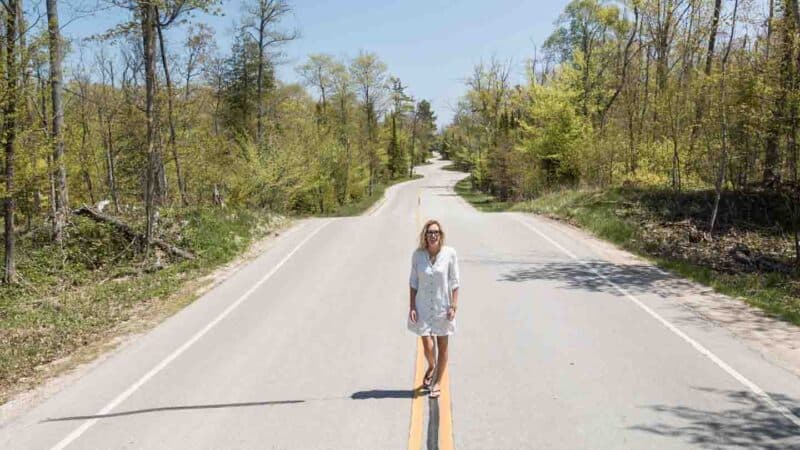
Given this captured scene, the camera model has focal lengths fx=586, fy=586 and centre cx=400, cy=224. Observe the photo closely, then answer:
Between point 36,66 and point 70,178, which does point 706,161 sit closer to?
point 36,66

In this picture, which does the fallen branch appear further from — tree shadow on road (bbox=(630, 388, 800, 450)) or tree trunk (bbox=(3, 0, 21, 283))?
tree shadow on road (bbox=(630, 388, 800, 450))

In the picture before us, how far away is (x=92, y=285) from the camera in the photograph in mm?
13812

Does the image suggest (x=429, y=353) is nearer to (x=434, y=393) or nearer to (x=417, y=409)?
(x=434, y=393)

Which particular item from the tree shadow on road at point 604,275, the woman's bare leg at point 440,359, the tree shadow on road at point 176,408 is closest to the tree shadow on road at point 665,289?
the tree shadow on road at point 604,275

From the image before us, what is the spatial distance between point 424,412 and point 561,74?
35895 millimetres

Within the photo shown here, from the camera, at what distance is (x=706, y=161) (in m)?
22.6

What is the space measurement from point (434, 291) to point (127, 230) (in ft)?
44.4

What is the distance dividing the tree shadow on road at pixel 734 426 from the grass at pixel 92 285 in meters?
7.55

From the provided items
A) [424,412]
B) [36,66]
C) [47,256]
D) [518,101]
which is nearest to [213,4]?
[36,66]

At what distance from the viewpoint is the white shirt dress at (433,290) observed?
6.08 m

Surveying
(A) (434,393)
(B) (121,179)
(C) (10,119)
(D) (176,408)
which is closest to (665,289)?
(A) (434,393)

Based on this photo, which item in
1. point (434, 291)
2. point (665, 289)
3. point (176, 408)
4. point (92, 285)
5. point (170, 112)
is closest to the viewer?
point (434, 291)

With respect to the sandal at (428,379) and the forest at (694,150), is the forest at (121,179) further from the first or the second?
the forest at (694,150)

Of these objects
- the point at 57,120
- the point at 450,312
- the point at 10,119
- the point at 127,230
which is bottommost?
the point at 450,312
